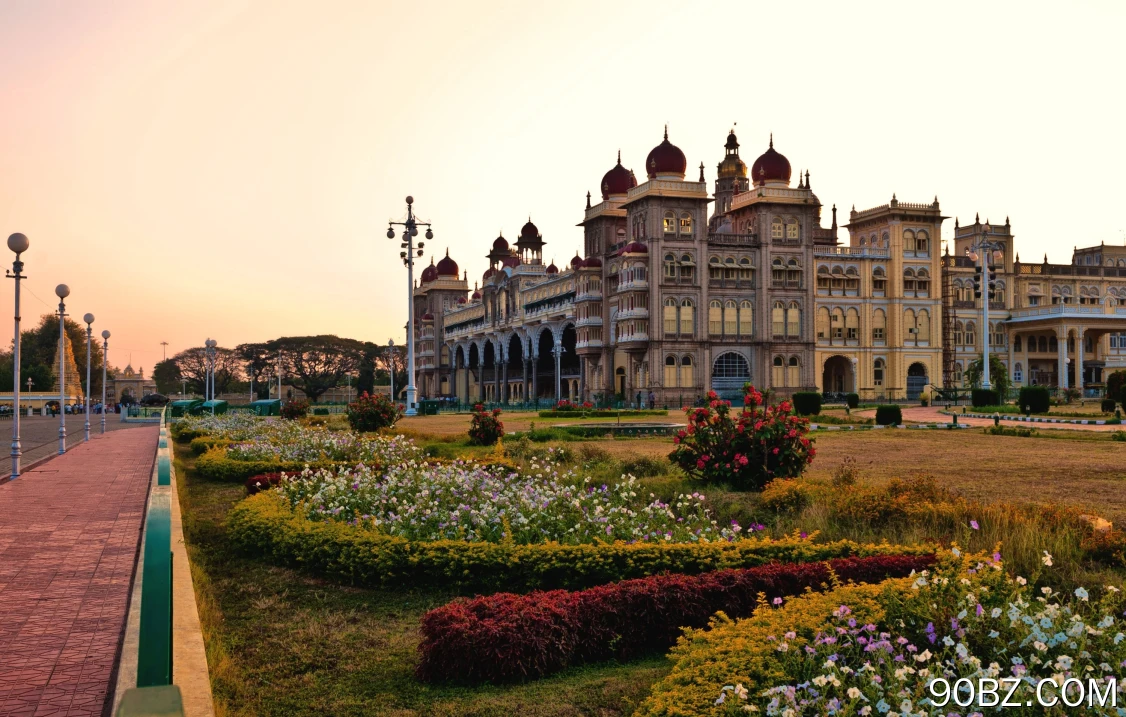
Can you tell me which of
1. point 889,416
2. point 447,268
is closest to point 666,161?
point 889,416

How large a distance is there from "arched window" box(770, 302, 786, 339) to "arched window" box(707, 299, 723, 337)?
3.82m

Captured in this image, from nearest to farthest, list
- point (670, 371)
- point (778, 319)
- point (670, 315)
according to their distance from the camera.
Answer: point (670, 371) < point (670, 315) < point (778, 319)

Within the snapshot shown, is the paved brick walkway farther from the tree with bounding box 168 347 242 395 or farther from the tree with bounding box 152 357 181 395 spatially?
Result: the tree with bounding box 152 357 181 395

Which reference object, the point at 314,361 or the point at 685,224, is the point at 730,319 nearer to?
the point at 685,224

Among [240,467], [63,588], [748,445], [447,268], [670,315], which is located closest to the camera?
[63,588]

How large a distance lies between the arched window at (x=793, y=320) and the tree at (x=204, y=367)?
66.3 metres

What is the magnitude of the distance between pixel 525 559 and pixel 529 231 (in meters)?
74.6

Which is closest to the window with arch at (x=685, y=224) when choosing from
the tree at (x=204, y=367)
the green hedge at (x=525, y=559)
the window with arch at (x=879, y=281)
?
the window with arch at (x=879, y=281)

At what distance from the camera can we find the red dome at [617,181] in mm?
67750

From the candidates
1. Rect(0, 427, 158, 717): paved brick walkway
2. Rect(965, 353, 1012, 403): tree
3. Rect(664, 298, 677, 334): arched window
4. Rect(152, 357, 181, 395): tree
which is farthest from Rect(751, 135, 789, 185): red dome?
Rect(152, 357, 181, 395): tree

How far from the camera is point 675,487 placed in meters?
13.1

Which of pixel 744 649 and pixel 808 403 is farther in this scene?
pixel 808 403

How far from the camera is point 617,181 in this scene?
67.8 m

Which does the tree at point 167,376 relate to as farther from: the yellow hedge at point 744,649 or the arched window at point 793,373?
the yellow hedge at point 744,649
